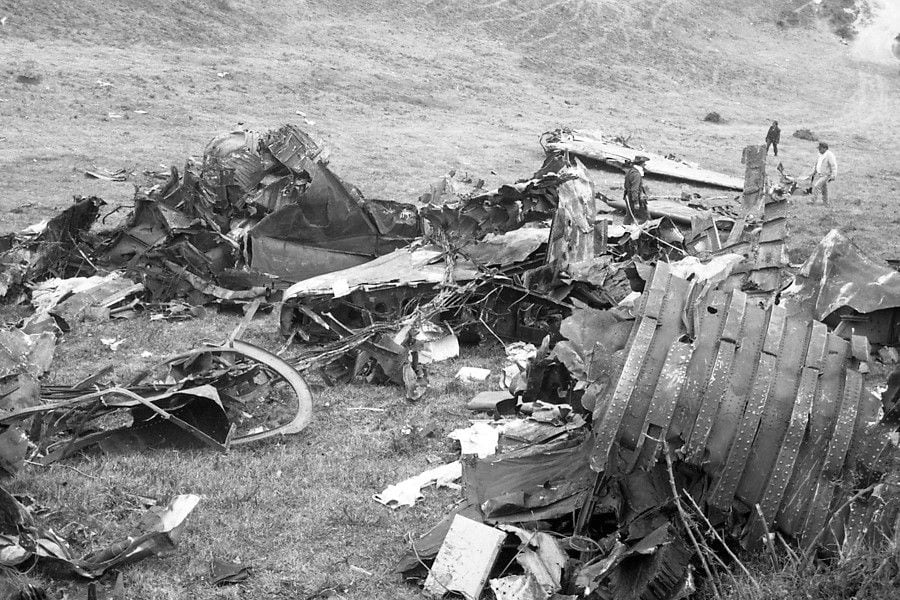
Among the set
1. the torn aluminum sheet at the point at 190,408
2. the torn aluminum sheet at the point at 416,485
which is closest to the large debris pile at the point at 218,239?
the torn aluminum sheet at the point at 190,408

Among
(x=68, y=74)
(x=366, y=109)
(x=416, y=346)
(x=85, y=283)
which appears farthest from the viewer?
(x=366, y=109)

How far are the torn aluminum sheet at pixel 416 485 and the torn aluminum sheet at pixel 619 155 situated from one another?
11.8m

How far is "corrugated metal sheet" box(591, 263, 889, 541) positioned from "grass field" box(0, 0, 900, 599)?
1708mm

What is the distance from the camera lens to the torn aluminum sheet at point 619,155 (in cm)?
1746

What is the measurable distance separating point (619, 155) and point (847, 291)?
12.8 metres

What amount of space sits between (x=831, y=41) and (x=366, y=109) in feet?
104

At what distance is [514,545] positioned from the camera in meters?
4.63

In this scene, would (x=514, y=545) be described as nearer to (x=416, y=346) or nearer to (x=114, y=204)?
(x=416, y=346)

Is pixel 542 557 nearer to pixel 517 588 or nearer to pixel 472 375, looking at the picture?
pixel 517 588

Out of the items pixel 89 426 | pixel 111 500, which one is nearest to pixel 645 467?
pixel 111 500

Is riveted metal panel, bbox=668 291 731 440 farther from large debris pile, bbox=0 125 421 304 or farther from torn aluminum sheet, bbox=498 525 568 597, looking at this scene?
large debris pile, bbox=0 125 421 304

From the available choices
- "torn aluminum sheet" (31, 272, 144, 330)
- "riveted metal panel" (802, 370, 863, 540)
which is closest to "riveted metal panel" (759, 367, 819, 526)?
"riveted metal panel" (802, 370, 863, 540)

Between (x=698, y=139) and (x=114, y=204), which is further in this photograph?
(x=698, y=139)

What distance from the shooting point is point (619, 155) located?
61.7 feet
